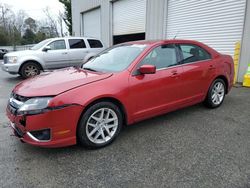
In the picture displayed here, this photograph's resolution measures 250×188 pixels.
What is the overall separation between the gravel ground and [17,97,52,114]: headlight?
66 centimetres

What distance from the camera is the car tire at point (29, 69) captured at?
28.0 ft

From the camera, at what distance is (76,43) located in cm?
955

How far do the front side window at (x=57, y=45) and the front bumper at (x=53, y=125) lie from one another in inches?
267

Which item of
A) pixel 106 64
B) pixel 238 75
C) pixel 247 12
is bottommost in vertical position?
pixel 238 75

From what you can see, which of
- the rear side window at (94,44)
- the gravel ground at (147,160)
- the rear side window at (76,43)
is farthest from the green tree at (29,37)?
the gravel ground at (147,160)

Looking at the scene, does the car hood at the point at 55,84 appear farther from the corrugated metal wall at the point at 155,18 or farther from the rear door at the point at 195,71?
the corrugated metal wall at the point at 155,18

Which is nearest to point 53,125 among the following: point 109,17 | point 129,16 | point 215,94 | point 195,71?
point 195,71

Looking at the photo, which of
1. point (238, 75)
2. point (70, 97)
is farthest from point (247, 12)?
point (70, 97)

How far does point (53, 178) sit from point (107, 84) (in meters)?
1.34

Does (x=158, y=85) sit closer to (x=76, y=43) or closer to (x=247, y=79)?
(x=247, y=79)

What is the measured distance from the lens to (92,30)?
54.9 feet

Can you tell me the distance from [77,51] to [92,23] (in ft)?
26.1

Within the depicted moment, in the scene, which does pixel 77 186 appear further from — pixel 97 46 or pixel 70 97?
pixel 97 46

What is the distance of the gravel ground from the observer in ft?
7.72
